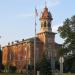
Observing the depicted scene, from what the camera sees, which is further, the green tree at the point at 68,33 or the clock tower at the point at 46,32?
the clock tower at the point at 46,32

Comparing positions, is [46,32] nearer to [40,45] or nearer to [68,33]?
[40,45]

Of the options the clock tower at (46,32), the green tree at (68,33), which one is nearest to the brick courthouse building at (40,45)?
the clock tower at (46,32)

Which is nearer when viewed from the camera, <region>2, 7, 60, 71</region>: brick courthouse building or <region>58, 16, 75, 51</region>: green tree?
<region>58, 16, 75, 51</region>: green tree

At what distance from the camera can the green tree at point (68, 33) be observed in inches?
2715

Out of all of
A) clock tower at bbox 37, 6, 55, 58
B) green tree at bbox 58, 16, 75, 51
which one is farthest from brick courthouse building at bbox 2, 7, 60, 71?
green tree at bbox 58, 16, 75, 51

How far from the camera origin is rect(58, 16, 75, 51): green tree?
68963 millimetres

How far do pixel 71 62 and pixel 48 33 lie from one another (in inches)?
1243

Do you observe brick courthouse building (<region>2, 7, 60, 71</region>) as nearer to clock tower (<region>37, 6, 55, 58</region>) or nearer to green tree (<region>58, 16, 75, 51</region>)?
clock tower (<region>37, 6, 55, 58</region>)

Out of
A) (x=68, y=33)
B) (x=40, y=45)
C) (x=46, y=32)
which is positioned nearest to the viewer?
(x=68, y=33)

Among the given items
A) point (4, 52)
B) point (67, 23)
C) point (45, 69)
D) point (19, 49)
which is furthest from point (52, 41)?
point (45, 69)

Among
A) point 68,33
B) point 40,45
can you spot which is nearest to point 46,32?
point 40,45

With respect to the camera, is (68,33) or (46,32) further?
(46,32)

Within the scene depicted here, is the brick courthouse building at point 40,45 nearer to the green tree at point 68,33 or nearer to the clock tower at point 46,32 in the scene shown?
Result: the clock tower at point 46,32

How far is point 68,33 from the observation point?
6994 centimetres
